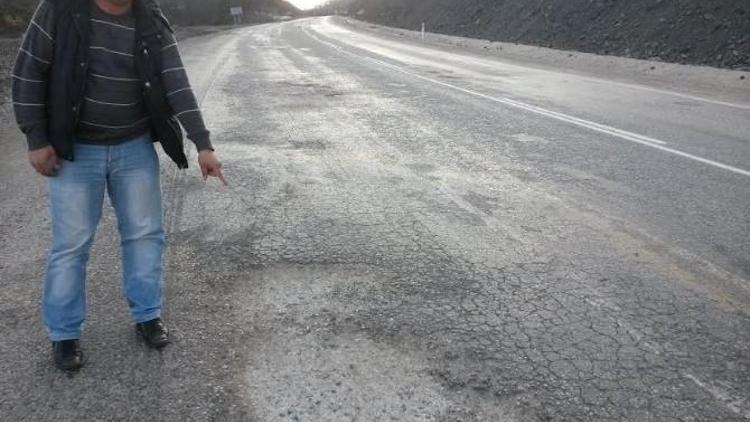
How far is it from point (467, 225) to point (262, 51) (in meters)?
19.7

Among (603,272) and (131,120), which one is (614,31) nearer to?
(603,272)

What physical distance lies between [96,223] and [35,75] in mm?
732

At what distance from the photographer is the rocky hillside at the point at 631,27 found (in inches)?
624

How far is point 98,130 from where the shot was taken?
2.76m

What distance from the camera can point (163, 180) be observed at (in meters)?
5.68

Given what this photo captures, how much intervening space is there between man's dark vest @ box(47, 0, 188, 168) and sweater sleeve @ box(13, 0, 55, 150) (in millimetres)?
26

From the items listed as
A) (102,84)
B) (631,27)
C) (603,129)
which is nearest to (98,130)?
(102,84)

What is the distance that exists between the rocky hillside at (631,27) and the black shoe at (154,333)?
15683 millimetres

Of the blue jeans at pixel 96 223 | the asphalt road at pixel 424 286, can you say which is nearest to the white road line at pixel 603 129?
the asphalt road at pixel 424 286

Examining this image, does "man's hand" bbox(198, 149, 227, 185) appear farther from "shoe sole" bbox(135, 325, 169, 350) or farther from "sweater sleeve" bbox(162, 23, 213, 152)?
"shoe sole" bbox(135, 325, 169, 350)

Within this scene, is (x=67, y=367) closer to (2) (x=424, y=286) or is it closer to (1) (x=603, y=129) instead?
(2) (x=424, y=286)

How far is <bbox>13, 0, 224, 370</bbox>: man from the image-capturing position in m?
2.58

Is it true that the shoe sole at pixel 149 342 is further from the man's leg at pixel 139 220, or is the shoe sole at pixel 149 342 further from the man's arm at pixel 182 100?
the man's arm at pixel 182 100

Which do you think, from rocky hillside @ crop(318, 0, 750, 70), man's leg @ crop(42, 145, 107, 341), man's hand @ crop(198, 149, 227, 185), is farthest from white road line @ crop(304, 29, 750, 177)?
rocky hillside @ crop(318, 0, 750, 70)
